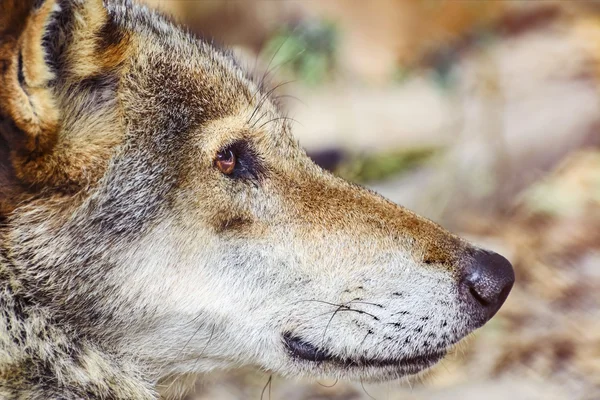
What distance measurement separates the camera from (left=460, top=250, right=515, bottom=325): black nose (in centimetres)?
355

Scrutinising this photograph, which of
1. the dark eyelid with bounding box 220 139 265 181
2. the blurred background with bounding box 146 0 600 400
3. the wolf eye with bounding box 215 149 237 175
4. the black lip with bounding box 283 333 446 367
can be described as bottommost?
the black lip with bounding box 283 333 446 367

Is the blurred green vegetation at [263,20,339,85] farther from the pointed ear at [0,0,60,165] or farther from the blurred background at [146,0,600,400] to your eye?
the pointed ear at [0,0,60,165]

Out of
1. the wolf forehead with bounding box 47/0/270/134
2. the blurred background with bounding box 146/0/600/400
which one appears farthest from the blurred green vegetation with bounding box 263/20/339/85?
the wolf forehead with bounding box 47/0/270/134

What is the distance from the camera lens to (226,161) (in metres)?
3.59

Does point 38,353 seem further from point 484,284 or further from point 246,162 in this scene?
point 484,284

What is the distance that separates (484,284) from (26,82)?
6.74 feet

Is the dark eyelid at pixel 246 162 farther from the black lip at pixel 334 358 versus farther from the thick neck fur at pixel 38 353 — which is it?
the thick neck fur at pixel 38 353

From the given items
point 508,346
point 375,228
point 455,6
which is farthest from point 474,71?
point 375,228

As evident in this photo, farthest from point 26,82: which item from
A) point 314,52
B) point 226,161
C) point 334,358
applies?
point 314,52

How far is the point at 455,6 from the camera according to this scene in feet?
42.4

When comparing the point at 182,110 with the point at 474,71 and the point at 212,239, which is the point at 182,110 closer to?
the point at 212,239

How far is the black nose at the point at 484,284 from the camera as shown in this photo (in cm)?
355

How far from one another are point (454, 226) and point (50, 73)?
5.47 m

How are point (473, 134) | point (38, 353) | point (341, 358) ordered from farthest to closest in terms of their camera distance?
point (473, 134) < point (341, 358) < point (38, 353)
